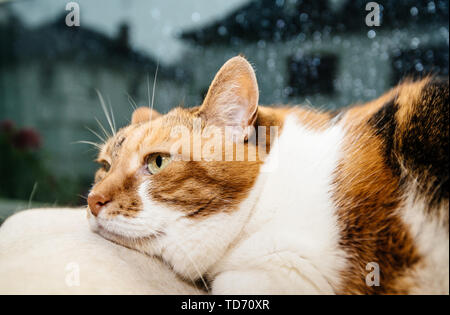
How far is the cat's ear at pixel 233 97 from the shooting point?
1.71 feet

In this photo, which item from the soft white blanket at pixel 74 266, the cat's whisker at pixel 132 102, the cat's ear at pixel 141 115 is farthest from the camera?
the cat's whisker at pixel 132 102

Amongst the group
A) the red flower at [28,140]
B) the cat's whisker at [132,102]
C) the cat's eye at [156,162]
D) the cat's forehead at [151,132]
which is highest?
the cat's whisker at [132,102]

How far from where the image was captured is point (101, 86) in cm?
134

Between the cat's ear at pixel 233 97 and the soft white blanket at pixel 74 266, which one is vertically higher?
the cat's ear at pixel 233 97

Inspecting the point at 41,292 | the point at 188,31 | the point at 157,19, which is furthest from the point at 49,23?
the point at 41,292

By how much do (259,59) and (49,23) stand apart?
3.58 feet

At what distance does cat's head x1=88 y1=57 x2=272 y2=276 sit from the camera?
0.50 metres

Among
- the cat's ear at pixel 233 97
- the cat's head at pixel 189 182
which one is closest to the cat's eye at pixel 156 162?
the cat's head at pixel 189 182

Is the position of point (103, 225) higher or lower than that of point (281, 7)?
lower

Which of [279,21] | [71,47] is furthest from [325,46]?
[71,47]

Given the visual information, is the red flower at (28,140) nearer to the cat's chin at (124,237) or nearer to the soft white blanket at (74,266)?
the soft white blanket at (74,266)

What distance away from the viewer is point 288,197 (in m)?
0.52

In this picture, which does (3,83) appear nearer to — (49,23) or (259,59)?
(49,23)
